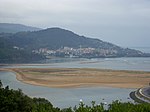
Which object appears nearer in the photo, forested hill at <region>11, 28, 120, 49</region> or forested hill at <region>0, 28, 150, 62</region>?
forested hill at <region>0, 28, 150, 62</region>

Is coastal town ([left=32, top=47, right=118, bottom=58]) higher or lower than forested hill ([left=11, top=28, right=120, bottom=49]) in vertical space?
lower

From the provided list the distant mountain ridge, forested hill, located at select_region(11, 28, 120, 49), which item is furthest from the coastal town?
forested hill, located at select_region(11, 28, 120, 49)

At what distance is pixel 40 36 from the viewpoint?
151 m

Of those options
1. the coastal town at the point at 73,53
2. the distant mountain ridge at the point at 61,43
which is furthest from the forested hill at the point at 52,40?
the coastal town at the point at 73,53

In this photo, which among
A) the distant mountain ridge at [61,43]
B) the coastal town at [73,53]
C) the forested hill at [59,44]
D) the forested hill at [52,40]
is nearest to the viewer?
the forested hill at [59,44]

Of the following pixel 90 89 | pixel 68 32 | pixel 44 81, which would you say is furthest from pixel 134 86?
pixel 68 32

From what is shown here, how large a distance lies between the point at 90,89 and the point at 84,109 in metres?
29.7

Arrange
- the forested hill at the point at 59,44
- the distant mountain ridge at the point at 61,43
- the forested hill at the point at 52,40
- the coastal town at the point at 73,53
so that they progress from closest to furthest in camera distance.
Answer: the forested hill at the point at 59,44 < the coastal town at the point at 73,53 < the distant mountain ridge at the point at 61,43 < the forested hill at the point at 52,40

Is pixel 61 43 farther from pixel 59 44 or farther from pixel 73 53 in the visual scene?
pixel 73 53

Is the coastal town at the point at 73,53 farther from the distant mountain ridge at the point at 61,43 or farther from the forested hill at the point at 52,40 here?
the forested hill at the point at 52,40

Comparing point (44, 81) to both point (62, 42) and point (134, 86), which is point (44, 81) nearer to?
point (134, 86)

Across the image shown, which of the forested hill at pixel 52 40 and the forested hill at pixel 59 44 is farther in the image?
the forested hill at pixel 52 40

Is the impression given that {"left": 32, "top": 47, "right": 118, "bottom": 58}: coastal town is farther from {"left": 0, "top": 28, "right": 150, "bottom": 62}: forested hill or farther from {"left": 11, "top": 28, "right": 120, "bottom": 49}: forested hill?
{"left": 11, "top": 28, "right": 120, "bottom": 49}: forested hill

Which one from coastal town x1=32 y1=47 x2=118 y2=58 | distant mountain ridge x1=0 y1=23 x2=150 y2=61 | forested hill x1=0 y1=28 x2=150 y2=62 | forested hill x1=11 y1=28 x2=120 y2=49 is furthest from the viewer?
forested hill x1=11 y1=28 x2=120 y2=49
